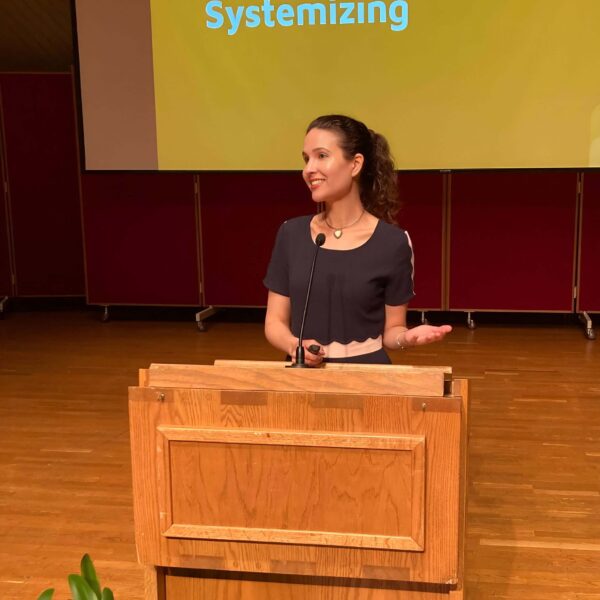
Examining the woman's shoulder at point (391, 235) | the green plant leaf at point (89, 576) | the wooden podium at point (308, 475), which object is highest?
the woman's shoulder at point (391, 235)

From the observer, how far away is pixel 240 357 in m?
Answer: 4.88

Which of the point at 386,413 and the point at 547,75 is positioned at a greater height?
the point at 547,75

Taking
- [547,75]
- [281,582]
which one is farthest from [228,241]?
[281,582]

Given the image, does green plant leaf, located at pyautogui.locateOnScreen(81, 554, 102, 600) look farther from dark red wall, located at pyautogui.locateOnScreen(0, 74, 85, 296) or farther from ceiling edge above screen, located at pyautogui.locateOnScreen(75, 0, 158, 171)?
dark red wall, located at pyautogui.locateOnScreen(0, 74, 85, 296)

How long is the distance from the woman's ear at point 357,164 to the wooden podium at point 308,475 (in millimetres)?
773

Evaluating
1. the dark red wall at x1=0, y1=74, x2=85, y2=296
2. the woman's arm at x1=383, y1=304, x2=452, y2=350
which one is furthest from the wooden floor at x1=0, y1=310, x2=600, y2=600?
the woman's arm at x1=383, y1=304, x2=452, y2=350

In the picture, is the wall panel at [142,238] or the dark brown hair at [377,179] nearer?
A: the dark brown hair at [377,179]

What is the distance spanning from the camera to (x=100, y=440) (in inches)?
139

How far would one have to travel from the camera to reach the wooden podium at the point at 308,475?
1.22 m

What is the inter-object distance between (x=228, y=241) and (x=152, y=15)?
1590 millimetres

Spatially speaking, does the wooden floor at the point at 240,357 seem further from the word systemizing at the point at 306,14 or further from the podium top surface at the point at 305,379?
the word systemizing at the point at 306,14

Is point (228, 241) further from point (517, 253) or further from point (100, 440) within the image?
point (100, 440)

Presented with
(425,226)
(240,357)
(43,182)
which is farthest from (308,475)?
(43,182)

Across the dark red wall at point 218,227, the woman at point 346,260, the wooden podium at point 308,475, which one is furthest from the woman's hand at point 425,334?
the dark red wall at point 218,227
